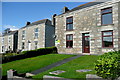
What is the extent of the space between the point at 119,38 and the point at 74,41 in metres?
5.89

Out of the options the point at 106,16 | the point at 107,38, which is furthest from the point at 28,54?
the point at 106,16

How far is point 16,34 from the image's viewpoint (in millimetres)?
31781

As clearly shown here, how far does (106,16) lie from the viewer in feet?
43.1

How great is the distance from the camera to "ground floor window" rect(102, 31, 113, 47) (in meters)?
12.6

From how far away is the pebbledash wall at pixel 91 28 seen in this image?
12219 millimetres

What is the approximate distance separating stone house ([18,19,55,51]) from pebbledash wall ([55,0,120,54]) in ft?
19.4

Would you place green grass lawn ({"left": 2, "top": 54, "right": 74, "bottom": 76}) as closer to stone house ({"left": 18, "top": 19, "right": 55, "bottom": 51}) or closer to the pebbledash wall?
the pebbledash wall

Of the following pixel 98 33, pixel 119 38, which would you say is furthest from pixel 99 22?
pixel 119 38

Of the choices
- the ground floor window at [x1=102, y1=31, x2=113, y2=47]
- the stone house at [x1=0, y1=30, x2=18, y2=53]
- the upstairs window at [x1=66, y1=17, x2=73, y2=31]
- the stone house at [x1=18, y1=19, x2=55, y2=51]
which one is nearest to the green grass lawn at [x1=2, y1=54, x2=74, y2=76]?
the ground floor window at [x1=102, y1=31, x2=113, y2=47]

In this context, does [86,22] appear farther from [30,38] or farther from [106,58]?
[30,38]

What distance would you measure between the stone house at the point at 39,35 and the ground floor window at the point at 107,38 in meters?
12.3

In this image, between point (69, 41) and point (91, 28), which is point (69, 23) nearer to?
point (69, 41)

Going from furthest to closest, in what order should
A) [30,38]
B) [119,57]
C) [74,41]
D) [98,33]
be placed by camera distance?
[30,38] → [74,41] → [98,33] → [119,57]

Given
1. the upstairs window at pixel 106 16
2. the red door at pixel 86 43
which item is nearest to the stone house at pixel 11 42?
the red door at pixel 86 43
